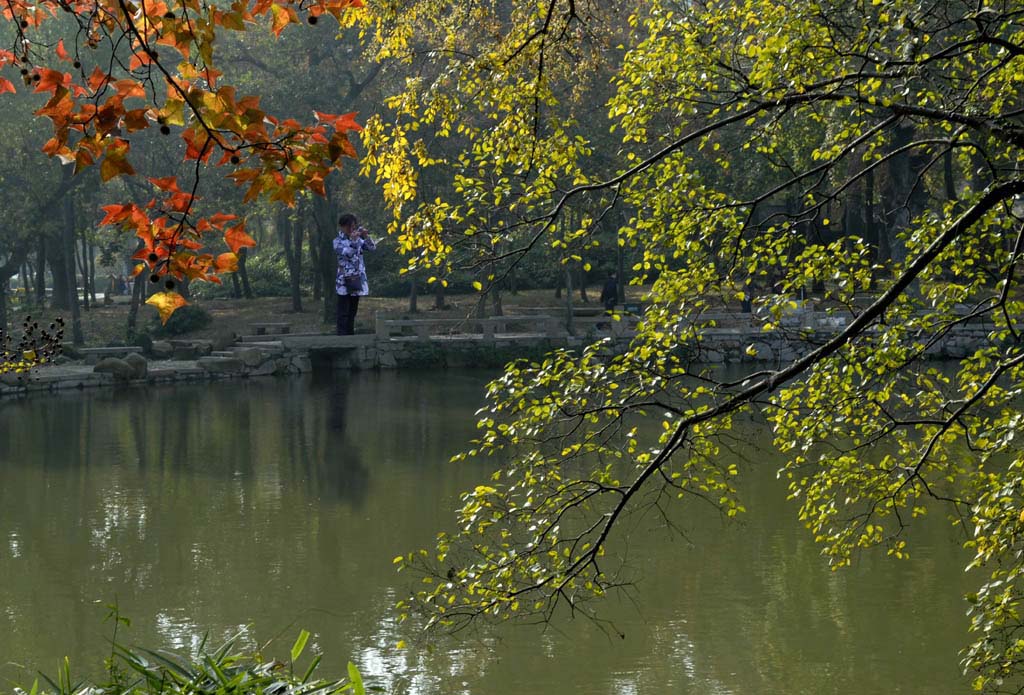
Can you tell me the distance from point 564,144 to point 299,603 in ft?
12.8

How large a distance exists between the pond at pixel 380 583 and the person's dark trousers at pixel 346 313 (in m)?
7.84

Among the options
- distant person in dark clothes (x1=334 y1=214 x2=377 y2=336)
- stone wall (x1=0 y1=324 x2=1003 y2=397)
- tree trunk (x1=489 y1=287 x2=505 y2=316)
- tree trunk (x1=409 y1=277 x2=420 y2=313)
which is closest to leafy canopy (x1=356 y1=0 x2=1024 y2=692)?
distant person in dark clothes (x1=334 y1=214 x2=377 y2=336)

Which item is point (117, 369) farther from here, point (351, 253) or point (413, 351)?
point (413, 351)

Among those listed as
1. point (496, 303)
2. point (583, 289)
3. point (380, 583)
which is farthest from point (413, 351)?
point (380, 583)

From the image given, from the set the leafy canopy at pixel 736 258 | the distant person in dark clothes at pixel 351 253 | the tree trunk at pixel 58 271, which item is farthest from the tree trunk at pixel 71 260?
the leafy canopy at pixel 736 258

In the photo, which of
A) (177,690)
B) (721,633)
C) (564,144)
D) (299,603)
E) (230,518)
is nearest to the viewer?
(177,690)

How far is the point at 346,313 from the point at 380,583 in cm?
1404

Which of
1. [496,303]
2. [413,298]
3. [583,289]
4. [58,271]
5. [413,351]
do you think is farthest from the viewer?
[58,271]

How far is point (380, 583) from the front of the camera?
28.2 ft

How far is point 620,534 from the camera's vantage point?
989 centimetres

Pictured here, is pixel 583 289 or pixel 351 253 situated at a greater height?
pixel 351 253

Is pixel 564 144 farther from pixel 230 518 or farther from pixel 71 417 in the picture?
pixel 71 417

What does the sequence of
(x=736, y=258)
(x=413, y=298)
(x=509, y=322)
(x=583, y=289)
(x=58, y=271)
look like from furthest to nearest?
1. (x=58, y=271)
2. (x=583, y=289)
3. (x=413, y=298)
4. (x=509, y=322)
5. (x=736, y=258)

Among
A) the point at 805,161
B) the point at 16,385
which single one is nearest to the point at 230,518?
the point at 16,385
